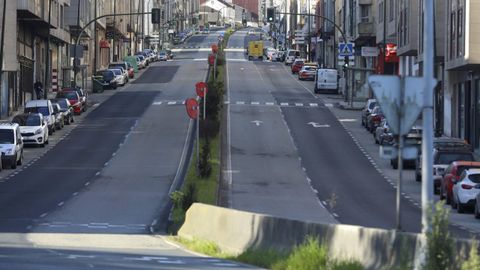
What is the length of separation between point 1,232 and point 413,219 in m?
11.3

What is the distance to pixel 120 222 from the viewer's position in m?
32.8

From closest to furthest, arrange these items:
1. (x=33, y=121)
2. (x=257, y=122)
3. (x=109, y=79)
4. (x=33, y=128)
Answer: (x=33, y=128)
(x=33, y=121)
(x=257, y=122)
(x=109, y=79)

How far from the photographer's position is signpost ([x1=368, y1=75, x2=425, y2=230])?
1577cm

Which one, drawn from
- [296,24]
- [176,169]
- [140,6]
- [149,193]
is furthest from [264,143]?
[296,24]

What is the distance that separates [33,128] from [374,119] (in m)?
17.1

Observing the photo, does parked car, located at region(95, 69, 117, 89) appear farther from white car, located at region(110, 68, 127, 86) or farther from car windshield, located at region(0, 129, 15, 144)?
car windshield, located at region(0, 129, 15, 144)

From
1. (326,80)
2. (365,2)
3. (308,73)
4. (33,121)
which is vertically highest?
(365,2)

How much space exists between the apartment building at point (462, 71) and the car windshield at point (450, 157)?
28.3ft

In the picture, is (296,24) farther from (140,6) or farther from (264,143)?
(264,143)

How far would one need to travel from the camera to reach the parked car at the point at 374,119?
6167 centimetres

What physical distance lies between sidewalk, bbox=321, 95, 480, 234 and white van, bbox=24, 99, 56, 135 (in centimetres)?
1501

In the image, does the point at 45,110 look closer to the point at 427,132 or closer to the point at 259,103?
the point at 259,103

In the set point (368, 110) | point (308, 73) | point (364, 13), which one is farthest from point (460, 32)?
point (308, 73)

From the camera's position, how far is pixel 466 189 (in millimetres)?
36406
